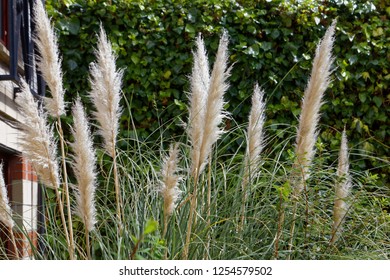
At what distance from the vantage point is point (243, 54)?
18.6ft

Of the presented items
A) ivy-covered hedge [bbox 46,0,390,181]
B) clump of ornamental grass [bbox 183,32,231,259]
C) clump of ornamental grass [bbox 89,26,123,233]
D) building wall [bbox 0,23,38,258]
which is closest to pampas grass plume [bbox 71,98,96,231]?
clump of ornamental grass [bbox 89,26,123,233]

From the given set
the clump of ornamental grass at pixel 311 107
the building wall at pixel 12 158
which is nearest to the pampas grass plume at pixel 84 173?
the clump of ornamental grass at pixel 311 107

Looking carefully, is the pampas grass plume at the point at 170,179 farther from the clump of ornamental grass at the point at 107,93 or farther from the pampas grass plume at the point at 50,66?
the pampas grass plume at the point at 50,66

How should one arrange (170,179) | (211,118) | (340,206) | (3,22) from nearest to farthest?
(170,179) → (211,118) → (340,206) → (3,22)

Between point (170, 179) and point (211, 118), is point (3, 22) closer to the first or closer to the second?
point (211, 118)

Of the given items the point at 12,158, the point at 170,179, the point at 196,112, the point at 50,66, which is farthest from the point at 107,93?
the point at 12,158

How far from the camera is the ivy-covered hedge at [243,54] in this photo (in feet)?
18.4

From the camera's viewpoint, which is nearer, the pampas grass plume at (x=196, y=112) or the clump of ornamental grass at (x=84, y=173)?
the clump of ornamental grass at (x=84, y=173)

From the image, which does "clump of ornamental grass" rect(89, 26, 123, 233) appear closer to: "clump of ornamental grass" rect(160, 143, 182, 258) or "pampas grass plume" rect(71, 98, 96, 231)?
"pampas grass plume" rect(71, 98, 96, 231)

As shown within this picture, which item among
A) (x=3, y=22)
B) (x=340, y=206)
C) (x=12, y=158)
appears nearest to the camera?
(x=340, y=206)

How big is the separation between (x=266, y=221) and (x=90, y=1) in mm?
3075

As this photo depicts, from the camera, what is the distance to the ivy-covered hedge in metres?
5.62

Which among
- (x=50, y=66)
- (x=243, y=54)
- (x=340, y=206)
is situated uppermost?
(x=243, y=54)
